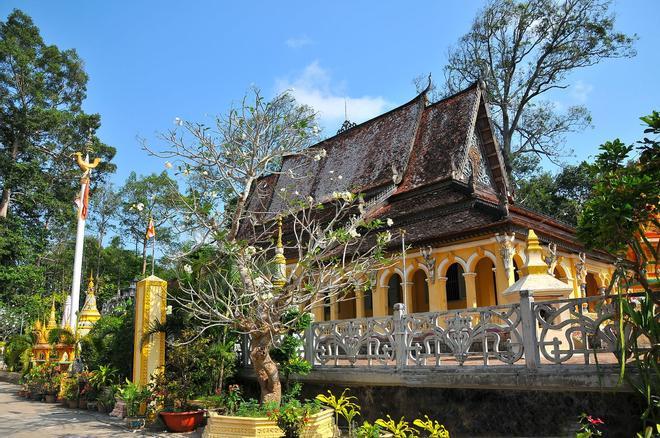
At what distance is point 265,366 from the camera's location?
7512mm

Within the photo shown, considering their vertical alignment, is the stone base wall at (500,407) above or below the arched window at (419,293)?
below

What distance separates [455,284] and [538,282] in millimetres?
10516

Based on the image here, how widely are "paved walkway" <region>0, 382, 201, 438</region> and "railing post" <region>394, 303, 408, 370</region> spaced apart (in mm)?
3467

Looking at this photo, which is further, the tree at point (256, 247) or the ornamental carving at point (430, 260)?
the ornamental carving at point (430, 260)

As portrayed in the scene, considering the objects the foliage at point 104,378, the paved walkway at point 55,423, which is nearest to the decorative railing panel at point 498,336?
the paved walkway at point 55,423

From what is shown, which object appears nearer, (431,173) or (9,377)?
Answer: (431,173)

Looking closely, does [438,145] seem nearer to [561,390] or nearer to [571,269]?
[571,269]

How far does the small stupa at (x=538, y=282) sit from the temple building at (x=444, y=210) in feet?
16.0

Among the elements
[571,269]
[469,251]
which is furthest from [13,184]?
[571,269]

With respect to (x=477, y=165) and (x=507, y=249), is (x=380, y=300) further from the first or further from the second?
(x=477, y=165)

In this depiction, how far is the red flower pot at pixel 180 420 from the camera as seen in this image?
8609 mm

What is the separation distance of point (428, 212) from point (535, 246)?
8.40m

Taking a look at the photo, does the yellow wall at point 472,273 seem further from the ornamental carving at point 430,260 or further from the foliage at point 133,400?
the foliage at point 133,400

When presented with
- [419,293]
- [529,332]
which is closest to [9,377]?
[419,293]
